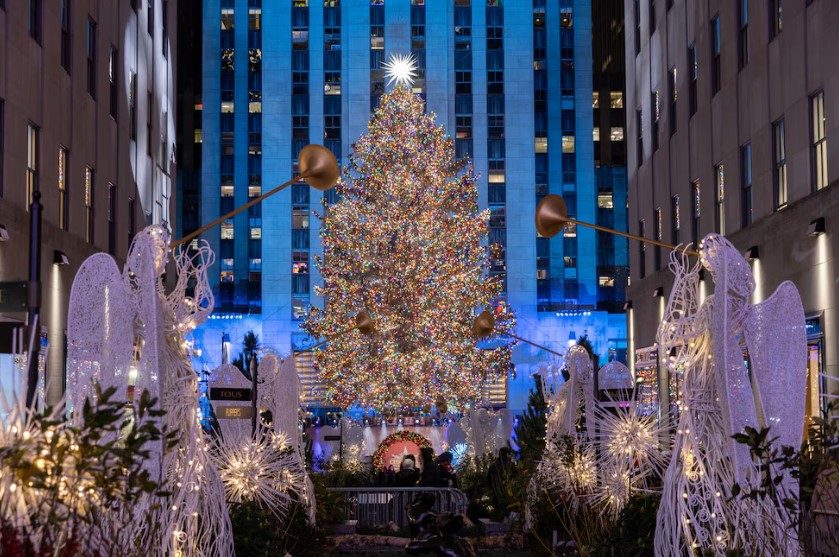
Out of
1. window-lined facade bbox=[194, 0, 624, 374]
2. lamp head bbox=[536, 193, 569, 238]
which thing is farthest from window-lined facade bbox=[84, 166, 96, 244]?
window-lined facade bbox=[194, 0, 624, 374]

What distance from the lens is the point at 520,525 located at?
2088 cm

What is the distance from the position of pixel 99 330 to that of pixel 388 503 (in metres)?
15.9

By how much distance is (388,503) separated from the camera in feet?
82.4

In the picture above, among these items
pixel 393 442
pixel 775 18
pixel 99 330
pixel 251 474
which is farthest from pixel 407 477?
pixel 99 330

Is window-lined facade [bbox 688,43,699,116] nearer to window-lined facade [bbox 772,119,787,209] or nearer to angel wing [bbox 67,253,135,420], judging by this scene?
window-lined facade [bbox 772,119,787,209]

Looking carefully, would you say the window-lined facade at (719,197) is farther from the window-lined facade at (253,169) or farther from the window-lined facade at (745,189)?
the window-lined facade at (253,169)

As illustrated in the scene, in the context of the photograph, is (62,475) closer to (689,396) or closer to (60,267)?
(689,396)

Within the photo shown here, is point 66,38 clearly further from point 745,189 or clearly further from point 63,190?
point 745,189

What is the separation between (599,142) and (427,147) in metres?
42.5

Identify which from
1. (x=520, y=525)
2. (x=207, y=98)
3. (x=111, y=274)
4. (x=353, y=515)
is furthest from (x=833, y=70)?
(x=207, y=98)

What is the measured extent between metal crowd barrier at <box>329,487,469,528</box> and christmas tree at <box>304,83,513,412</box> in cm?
1744

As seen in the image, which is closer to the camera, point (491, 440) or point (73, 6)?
point (73, 6)

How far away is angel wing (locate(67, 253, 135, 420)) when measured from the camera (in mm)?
9578

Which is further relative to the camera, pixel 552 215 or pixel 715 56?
pixel 715 56
